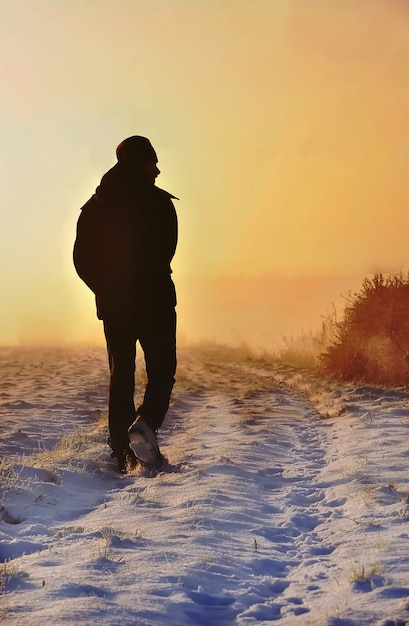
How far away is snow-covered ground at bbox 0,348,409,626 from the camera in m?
2.95

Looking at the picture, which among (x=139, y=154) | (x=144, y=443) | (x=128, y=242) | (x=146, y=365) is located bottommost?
(x=144, y=443)

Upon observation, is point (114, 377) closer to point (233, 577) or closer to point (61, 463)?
point (61, 463)

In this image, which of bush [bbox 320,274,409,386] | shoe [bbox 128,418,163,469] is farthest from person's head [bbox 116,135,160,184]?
bush [bbox 320,274,409,386]

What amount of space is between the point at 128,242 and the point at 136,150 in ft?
2.40

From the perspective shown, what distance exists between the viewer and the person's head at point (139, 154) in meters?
5.70

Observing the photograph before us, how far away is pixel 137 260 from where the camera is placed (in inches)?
227

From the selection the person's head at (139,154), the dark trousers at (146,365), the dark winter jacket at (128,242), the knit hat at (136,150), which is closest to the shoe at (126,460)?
the dark trousers at (146,365)

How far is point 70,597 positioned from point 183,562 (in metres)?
0.67

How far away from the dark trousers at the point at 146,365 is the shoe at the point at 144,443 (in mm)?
121

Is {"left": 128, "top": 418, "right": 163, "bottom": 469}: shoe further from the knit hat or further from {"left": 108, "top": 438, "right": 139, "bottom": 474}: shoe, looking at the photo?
the knit hat

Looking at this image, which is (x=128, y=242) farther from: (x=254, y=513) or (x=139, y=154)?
(x=254, y=513)

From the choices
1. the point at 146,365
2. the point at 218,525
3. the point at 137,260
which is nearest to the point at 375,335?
the point at 146,365

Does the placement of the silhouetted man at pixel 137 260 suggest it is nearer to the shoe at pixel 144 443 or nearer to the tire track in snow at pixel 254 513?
the shoe at pixel 144 443

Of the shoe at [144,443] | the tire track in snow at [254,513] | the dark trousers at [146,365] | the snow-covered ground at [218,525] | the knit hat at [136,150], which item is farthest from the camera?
the dark trousers at [146,365]
